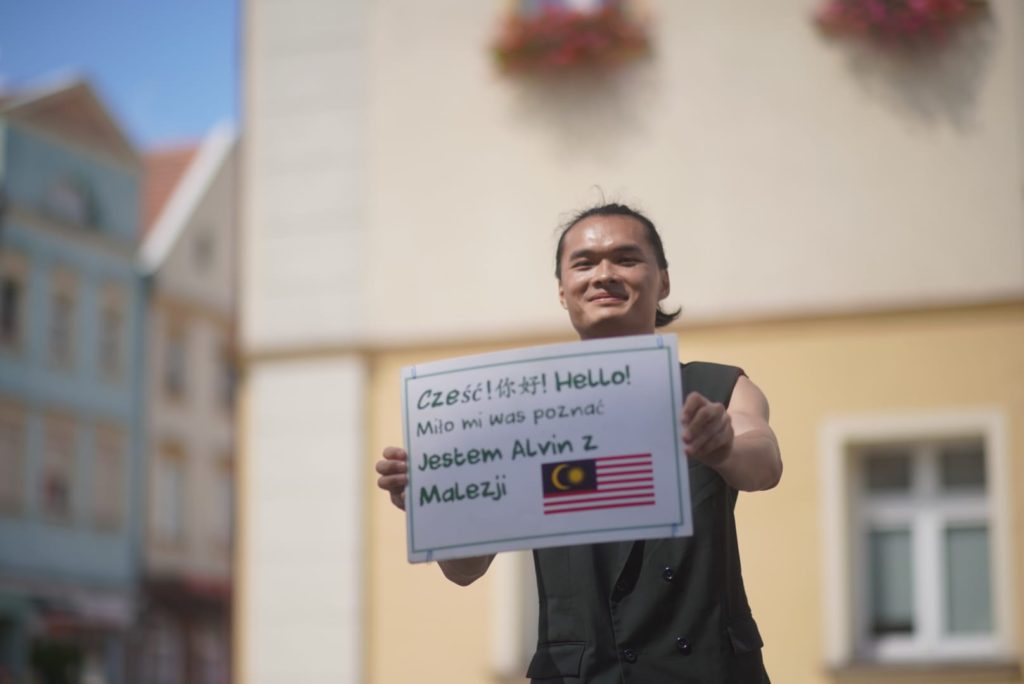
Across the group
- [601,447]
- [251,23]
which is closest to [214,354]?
[251,23]

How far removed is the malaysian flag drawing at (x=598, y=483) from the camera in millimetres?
3207

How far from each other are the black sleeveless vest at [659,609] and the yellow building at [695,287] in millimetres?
6786

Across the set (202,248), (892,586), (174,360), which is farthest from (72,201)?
(892,586)

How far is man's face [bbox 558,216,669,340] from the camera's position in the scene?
11.4 feet

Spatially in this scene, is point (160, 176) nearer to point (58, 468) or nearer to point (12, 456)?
point (58, 468)

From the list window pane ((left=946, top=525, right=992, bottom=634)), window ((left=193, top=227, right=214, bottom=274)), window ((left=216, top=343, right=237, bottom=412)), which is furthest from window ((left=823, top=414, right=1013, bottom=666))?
window ((left=216, top=343, right=237, bottom=412))

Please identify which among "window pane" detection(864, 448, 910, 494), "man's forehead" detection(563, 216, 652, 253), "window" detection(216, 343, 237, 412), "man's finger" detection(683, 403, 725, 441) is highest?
"window" detection(216, 343, 237, 412)

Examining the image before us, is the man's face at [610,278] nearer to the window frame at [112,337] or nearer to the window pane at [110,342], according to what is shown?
the window frame at [112,337]

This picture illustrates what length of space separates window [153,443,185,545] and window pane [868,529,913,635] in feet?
82.0

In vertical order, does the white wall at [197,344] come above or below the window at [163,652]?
above

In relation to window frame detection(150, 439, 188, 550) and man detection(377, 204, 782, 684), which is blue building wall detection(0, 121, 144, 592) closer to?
window frame detection(150, 439, 188, 550)

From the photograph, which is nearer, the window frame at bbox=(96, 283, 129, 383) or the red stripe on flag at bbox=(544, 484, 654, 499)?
the red stripe on flag at bbox=(544, 484, 654, 499)

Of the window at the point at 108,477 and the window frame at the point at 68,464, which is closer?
the window frame at the point at 68,464

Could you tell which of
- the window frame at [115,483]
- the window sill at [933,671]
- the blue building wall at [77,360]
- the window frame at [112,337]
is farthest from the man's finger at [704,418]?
the window frame at [112,337]
